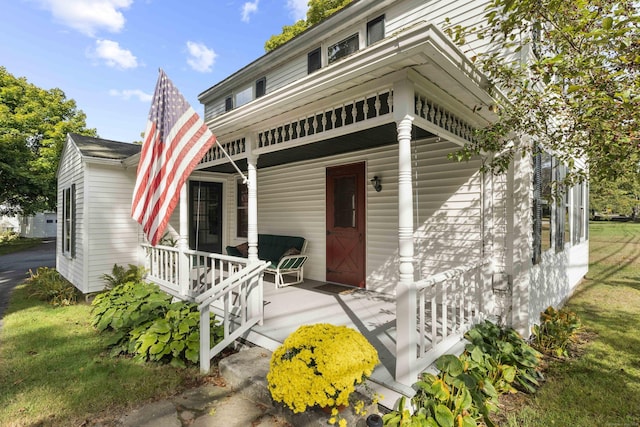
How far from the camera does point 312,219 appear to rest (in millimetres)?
6367

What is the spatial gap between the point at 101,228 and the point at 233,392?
5.09 m

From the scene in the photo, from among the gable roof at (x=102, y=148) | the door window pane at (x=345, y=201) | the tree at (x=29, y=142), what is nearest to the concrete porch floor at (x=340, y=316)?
the door window pane at (x=345, y=201)

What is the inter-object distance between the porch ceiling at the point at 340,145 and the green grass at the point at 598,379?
3.21 meters

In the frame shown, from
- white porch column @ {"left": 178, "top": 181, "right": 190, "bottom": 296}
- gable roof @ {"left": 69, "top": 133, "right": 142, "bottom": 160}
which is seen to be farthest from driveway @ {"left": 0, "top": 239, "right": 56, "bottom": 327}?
white porch column @ {"left": 178, "top": 181, "right": 190, "bottom": 296}

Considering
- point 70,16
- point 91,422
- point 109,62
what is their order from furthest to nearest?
point 109,62 < point 70,16 < point 91,422

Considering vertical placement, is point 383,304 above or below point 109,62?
below

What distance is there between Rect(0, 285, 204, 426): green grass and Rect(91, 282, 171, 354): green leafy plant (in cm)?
20

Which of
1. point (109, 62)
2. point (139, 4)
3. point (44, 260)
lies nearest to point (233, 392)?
point (139, 4)

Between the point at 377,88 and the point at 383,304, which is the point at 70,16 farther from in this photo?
the point at 383,304

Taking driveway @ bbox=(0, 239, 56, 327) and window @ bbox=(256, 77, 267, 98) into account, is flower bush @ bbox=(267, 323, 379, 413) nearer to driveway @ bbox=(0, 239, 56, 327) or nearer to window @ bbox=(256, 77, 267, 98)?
driveway @ bbox=(0, 239, 56, 327)

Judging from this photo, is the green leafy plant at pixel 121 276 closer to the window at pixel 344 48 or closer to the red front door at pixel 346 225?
the red front door at pixel 346 225

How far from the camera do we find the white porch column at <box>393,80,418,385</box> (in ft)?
7.74

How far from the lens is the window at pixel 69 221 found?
22.1 ft

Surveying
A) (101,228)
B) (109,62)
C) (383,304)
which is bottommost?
(383,304)
